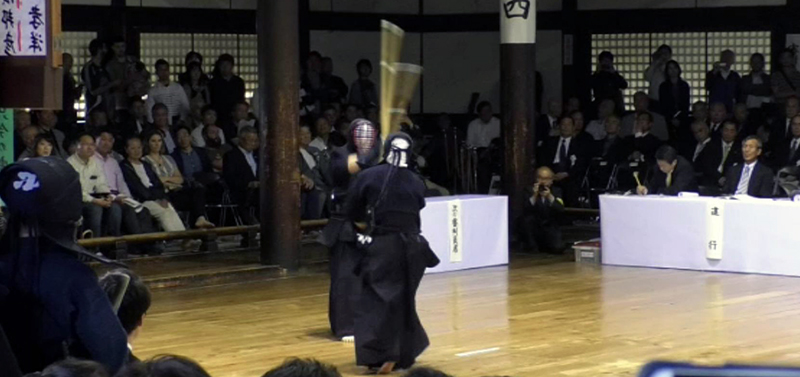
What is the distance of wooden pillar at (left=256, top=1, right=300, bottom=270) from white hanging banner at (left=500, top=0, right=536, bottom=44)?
2.26 meters

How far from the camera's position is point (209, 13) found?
1488 cm

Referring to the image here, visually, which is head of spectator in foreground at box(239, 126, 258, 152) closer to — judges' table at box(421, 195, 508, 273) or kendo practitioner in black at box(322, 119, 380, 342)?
judges' table at box(421, 195, 508, 273)

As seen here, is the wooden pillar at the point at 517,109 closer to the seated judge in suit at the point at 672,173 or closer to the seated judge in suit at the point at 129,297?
the seated judge in suit at the point at 672,173

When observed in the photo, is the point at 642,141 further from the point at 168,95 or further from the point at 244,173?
the point at 168,95

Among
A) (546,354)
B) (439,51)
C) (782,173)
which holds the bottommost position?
(546,354)

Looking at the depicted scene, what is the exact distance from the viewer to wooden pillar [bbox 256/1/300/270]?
1084 cm

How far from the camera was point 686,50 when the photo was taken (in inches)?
613

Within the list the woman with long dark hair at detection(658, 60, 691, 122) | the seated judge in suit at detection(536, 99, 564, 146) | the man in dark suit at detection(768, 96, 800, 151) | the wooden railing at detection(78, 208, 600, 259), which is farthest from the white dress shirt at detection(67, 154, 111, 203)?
the woman with long dark hair at detection(658, 60, 691, 122)

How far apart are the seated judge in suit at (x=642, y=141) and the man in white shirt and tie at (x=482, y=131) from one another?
1.72m

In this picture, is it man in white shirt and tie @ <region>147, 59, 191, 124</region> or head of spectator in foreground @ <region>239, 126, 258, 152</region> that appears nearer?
head of spectator in foreground @ <region>239, 126, 258, 152</region>

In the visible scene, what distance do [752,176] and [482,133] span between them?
4.11 metres

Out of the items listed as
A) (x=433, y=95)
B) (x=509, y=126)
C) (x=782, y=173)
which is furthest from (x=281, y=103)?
(x=433, y=95)

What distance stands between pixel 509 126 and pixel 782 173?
241 cm

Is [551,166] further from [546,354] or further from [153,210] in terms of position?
[546,354]
